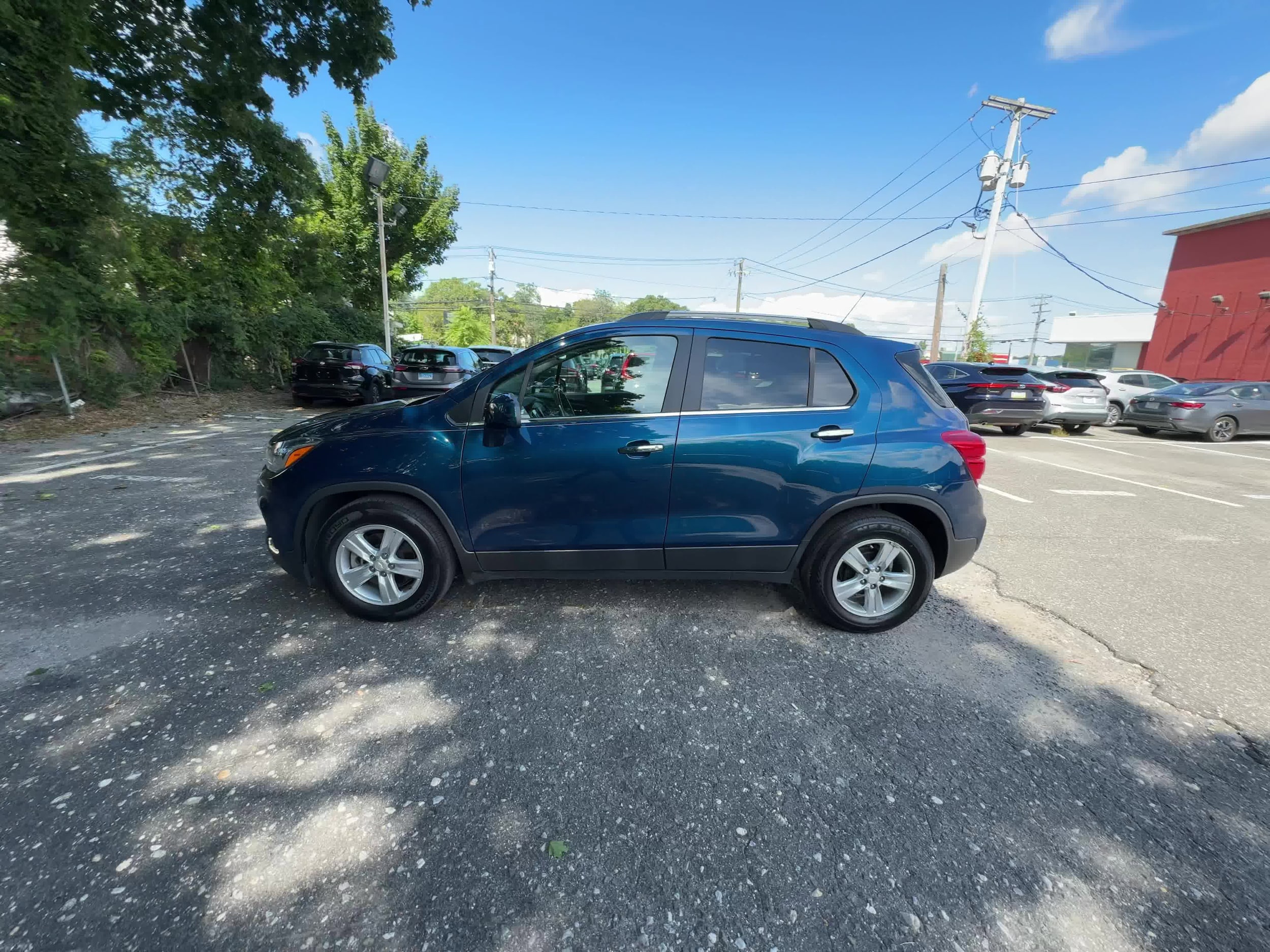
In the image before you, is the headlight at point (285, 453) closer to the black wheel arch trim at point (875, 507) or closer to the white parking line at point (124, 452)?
the black wheel arch trim at point (875, 507)

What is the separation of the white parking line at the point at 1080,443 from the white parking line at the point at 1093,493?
4393mm

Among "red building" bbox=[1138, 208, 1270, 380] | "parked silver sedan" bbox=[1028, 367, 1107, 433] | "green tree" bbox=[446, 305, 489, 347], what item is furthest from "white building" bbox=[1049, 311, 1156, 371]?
"green tree" bbox=[446, 305, 489, 347]

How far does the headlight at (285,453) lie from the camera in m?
3.06

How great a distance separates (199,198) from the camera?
12320mm

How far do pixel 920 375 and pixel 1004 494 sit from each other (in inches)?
177

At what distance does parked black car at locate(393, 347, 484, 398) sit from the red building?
102 feet

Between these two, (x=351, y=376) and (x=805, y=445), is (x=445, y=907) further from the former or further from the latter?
(x=351, y=376)

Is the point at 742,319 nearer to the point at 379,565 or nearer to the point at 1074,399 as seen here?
the point at 379,565

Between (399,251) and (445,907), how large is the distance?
85.9 ft

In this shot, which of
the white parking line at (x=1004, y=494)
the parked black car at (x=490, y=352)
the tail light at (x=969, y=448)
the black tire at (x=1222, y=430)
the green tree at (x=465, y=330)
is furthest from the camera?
the green tree at (x=465, y=330)

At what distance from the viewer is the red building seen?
75.2 ft

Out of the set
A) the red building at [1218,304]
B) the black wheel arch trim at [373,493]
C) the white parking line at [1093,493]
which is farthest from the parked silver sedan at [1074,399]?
the red building at [1218,304]

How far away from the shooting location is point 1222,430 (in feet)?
41.9

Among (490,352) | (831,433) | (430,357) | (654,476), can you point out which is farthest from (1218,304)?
(654,476)
